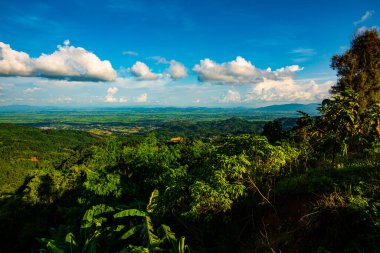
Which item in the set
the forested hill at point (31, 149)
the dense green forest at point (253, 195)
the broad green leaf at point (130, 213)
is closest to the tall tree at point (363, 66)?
the dense green forest at point (253, 195)

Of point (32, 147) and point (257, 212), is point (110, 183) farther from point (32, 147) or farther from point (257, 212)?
point (32, 147)

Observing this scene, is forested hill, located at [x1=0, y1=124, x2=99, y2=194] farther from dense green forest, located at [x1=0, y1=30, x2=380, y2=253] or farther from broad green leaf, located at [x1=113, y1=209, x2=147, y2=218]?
broad green leaf, located at [x1=113, y1=209, x2=147, y2=218]

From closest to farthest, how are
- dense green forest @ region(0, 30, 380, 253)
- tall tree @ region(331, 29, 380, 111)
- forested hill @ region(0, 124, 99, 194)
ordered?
dense green forest @ region(0, 30, 380, 253) < tall tree @ region(331, 29, 380, 111) < forested hill @ region(0, 124, 99, 194)

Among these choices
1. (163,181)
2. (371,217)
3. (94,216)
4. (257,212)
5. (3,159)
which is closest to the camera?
(371,217)

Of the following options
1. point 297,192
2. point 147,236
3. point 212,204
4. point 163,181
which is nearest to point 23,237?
point 163,181

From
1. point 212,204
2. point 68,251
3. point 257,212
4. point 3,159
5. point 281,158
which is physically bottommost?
point 3,159

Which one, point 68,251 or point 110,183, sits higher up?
point 110,183

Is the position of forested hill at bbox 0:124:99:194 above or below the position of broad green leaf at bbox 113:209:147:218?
below

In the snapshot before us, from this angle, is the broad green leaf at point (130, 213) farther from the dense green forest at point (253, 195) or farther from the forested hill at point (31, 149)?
the forested hill at point (31, 149)

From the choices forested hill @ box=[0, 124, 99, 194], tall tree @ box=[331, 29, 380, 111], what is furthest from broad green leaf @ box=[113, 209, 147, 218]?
forested hill @ box=[0, 124, 99, 194]

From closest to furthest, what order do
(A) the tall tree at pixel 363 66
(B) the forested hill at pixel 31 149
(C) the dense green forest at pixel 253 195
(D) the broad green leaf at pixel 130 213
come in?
(C) the dense green forest at pixel 253 195 < (D) the broad green leaf at pixel 130 213 < (A) the tall tree at pixel 363 66 < (B) the forested hill at pixel 31 149

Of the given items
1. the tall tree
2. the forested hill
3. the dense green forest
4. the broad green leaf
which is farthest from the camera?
the forested hill
